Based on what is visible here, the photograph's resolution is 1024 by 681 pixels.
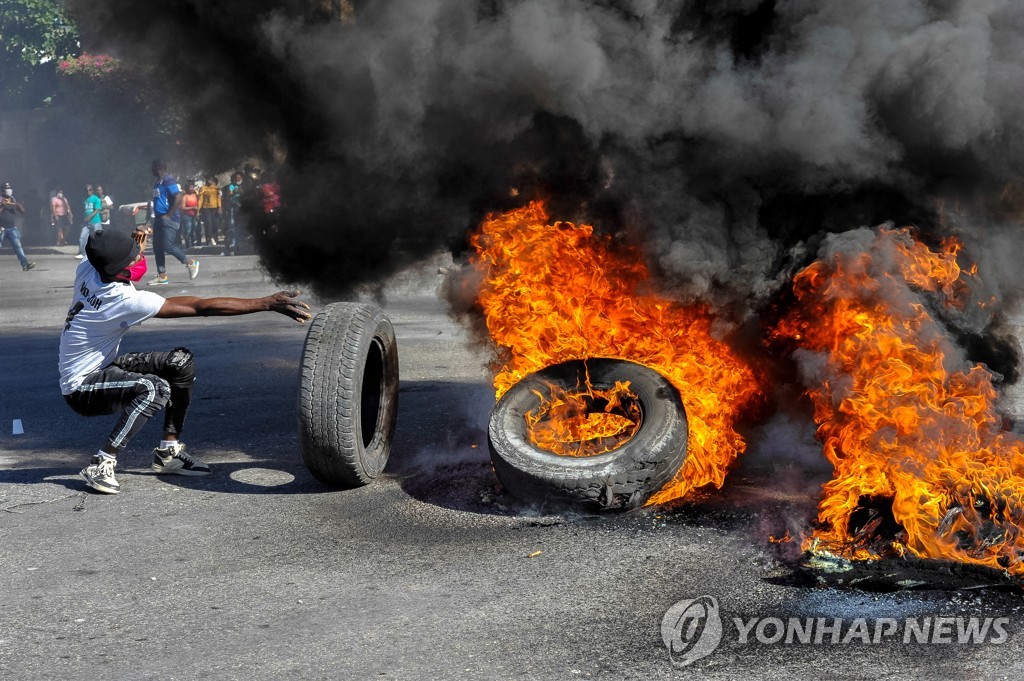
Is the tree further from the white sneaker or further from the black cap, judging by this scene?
the white sneaker

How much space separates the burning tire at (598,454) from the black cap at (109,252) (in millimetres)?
2397

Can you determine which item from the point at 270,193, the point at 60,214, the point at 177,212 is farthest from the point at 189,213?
the point at 270,193

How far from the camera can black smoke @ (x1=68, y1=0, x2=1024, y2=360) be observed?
631 centimetres

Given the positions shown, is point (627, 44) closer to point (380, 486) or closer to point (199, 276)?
point (380, 486)

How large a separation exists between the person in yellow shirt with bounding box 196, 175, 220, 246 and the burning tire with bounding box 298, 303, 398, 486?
76.8ft

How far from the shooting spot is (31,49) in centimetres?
4594

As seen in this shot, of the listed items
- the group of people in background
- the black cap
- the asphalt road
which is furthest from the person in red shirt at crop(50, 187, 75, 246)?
the black cap

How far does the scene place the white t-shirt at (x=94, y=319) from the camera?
6.43 m

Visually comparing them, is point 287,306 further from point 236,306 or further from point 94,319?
point 94,319

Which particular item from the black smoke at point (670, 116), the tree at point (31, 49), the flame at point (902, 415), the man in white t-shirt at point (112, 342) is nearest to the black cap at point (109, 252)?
the man in white t-shirt at point (112, 342)

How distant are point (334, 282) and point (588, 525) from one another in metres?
3.33

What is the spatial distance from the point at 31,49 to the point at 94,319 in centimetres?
4513

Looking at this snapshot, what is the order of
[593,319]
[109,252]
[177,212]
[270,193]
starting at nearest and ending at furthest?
[109,252] → [593,319] → [270,193] → [177,212]

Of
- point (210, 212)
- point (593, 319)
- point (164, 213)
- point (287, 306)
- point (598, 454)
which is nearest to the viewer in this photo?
point (598, 454)
